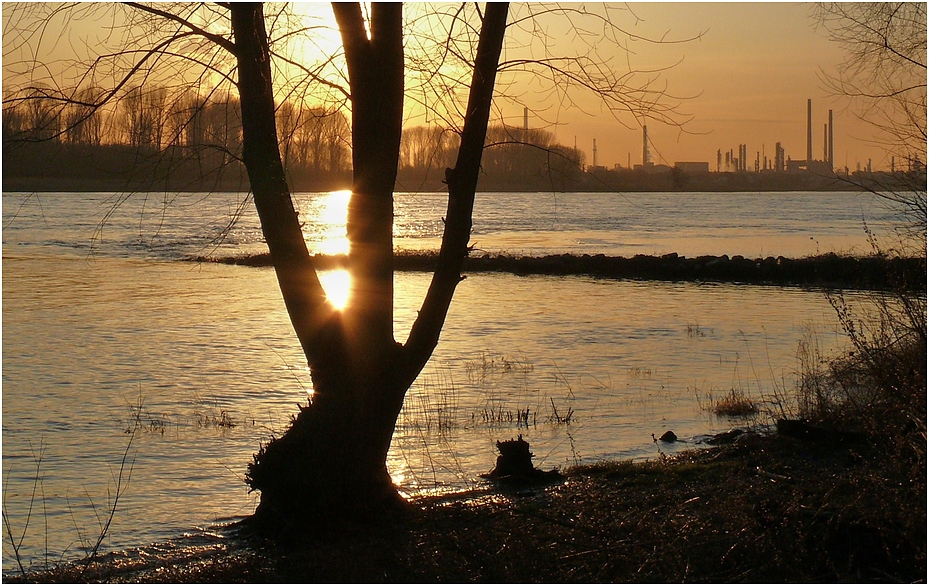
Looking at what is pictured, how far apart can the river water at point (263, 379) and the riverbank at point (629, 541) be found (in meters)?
1.48

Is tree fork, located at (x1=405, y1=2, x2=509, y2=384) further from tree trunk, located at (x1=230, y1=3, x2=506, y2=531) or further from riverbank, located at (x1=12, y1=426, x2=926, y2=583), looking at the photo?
riverbank, located at (x1=12, y1=426, x2=926, y2=583)

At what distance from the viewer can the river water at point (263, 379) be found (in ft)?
30.2

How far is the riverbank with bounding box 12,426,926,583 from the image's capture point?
564cm

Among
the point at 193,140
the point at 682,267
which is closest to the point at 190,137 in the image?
the point at 193,140

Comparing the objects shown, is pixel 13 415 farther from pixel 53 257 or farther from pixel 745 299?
pixel 53 257

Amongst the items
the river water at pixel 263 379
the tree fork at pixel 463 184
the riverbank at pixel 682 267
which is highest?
the tree fork at pixel 463 184

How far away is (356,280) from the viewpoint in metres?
7.36

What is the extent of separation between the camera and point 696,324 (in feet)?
73.7

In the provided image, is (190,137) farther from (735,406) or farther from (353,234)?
(735,406)

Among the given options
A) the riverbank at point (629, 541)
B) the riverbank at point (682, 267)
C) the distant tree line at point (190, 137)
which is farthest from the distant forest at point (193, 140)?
the riverbank at point (682, 267)

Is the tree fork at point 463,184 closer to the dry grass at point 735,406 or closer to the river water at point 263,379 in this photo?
the river water at point 263,379

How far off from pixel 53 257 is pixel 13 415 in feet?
113

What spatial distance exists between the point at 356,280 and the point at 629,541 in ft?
9.58

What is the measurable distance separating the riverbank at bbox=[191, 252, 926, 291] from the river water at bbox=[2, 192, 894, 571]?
207 centimetres
